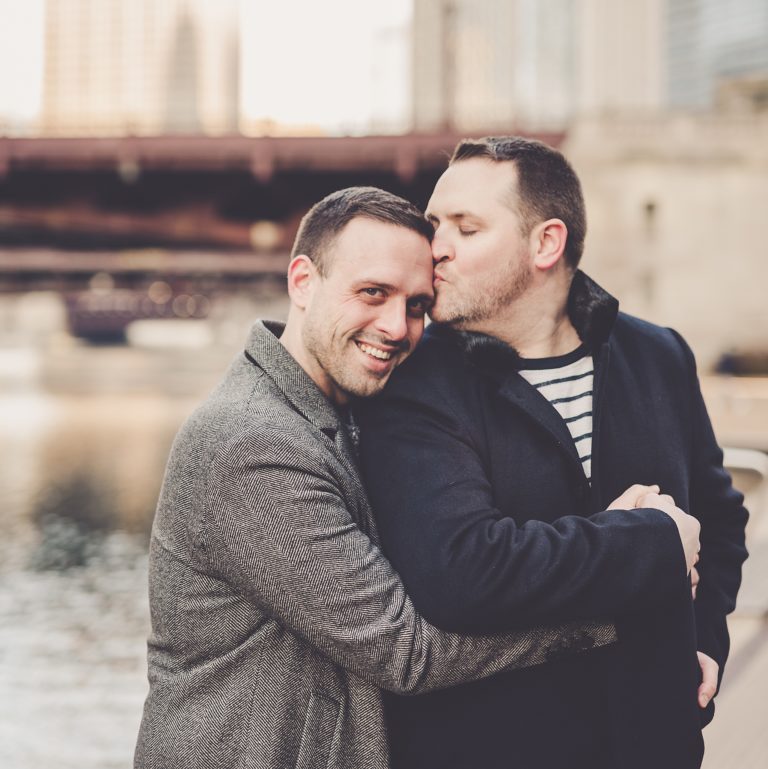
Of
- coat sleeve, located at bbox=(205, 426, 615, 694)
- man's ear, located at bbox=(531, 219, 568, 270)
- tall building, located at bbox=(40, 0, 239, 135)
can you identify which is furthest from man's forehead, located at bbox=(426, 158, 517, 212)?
tall building, located at bbox=(40, 0, 239, 135)

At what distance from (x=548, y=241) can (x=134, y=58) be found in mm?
174892

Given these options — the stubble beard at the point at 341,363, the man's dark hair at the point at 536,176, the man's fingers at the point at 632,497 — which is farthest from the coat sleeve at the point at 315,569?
the man's dark hair at the point at 536,176

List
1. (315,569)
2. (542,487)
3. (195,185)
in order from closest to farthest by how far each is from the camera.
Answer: (315,569)
(542,487)
(195,185)

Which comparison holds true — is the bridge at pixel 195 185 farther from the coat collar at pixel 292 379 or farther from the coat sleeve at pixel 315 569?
the coat sleeve at pixel 315 569

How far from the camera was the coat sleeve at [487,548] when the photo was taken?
1.78 meters

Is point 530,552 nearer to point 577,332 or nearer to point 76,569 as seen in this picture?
point 577,332

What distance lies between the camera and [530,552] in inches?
70.4

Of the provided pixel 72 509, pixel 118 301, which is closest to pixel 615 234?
pixel 72 509

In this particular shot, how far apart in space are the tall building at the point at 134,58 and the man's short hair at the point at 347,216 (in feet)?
544

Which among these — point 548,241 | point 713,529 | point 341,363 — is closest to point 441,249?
point 548,241

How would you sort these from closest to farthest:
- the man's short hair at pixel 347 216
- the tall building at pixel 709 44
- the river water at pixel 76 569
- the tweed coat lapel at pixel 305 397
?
the tweed coat lapel at pixel 305 397 → the man's short hair at pixel 347 216 → the river water at pixel 76 569 → the tall building at pixel 709 44

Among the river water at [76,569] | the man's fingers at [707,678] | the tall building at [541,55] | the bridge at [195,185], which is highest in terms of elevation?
the tall building at [541,55]

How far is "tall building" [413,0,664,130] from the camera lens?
126 m

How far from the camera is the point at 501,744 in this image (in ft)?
6.25
